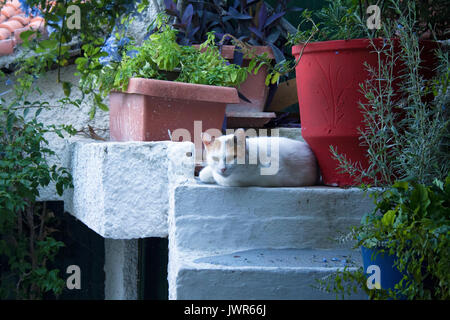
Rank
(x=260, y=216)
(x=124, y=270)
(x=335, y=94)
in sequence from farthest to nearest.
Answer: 1. (x=124, y=270)
2. (x=335, y=94)
3. (x=260, y=216)

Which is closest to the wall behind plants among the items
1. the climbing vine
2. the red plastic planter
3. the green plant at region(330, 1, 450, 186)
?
the climbing vine

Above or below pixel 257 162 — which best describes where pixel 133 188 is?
below

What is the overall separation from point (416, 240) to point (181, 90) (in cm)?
175

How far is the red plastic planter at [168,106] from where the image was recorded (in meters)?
3.05

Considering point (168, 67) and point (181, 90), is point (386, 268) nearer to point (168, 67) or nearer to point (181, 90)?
point (181, 90)

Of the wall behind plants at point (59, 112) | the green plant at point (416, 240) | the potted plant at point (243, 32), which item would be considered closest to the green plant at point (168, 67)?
the potted plant at point (243, 32)

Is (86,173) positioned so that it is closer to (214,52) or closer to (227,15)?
(214,52)

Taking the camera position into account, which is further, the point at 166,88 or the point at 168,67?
the point at 168,67

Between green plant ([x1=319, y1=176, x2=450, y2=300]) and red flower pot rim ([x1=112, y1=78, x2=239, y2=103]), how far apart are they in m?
1.45

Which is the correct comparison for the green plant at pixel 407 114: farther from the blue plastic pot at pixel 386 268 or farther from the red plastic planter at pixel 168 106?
the red plastic planter at pixel 168 106

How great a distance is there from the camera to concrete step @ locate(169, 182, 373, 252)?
257 cm

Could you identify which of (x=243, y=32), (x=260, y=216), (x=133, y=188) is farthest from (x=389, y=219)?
(x=243, y=32)

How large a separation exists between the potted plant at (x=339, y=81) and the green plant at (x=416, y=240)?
2.51 feet

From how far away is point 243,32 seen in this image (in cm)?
409
